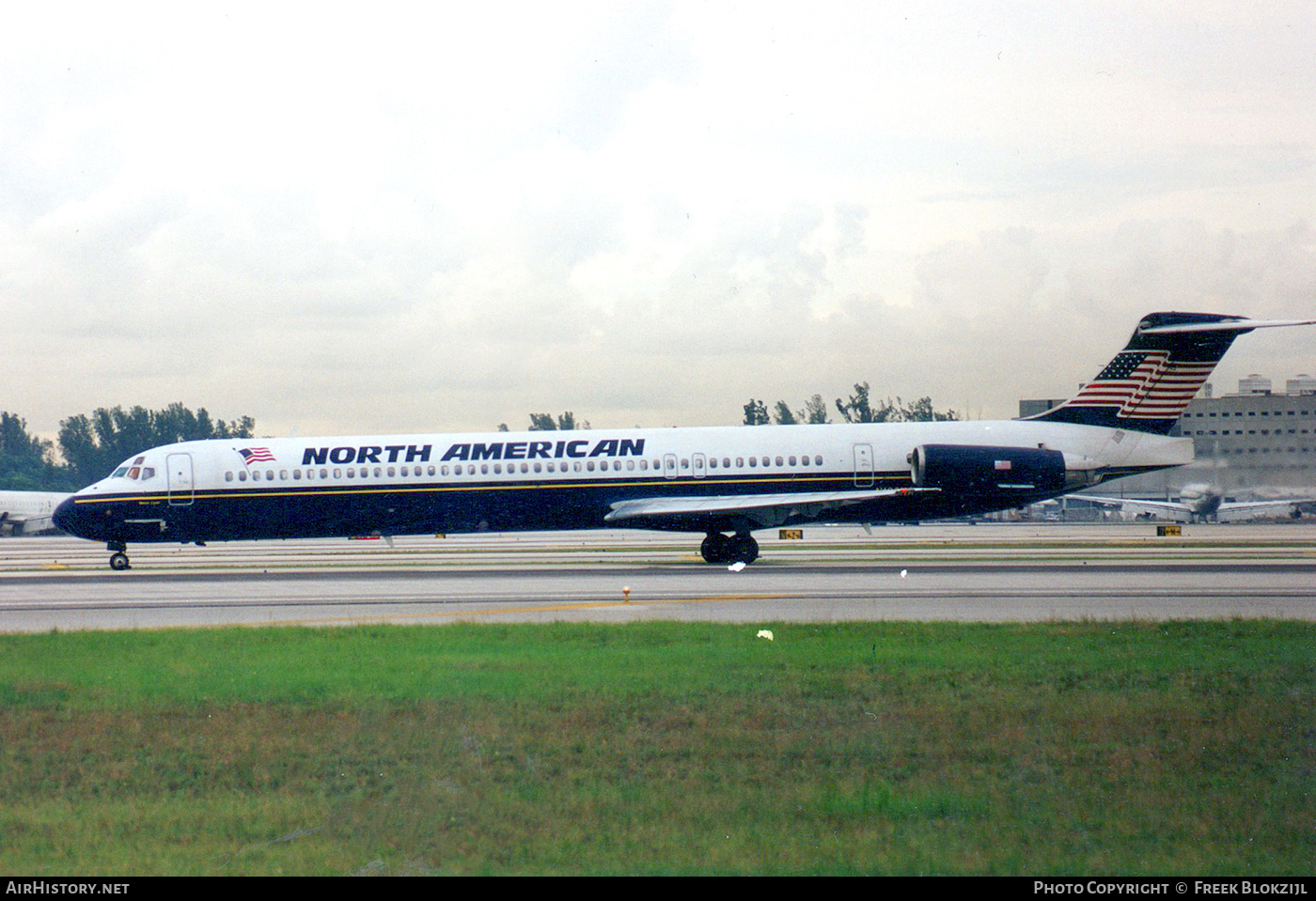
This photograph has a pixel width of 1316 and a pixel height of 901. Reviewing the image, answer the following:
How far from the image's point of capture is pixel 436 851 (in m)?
7.66

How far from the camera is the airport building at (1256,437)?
140ft

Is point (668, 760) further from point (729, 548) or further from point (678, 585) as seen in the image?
point (729, 548)

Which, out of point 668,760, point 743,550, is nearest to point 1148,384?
point 743,550

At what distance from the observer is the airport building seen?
4259 centimetres

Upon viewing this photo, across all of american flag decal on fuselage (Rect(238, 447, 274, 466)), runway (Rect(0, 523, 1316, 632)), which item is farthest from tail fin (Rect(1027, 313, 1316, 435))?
american flag decal on fuselage (Rect(238, 447, 274, 466))

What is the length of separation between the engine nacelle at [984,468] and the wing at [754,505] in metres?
0.52

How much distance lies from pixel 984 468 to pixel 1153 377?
582 centimetres

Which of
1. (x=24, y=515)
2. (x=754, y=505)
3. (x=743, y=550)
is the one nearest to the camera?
(x=754, y=505)

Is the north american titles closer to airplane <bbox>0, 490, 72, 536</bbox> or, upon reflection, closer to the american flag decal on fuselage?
the american flag decal on fuselage

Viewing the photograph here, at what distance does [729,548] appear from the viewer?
32750 millimetres

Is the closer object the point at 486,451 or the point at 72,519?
the point at 486,451

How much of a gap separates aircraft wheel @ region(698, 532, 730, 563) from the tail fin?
1047cm
